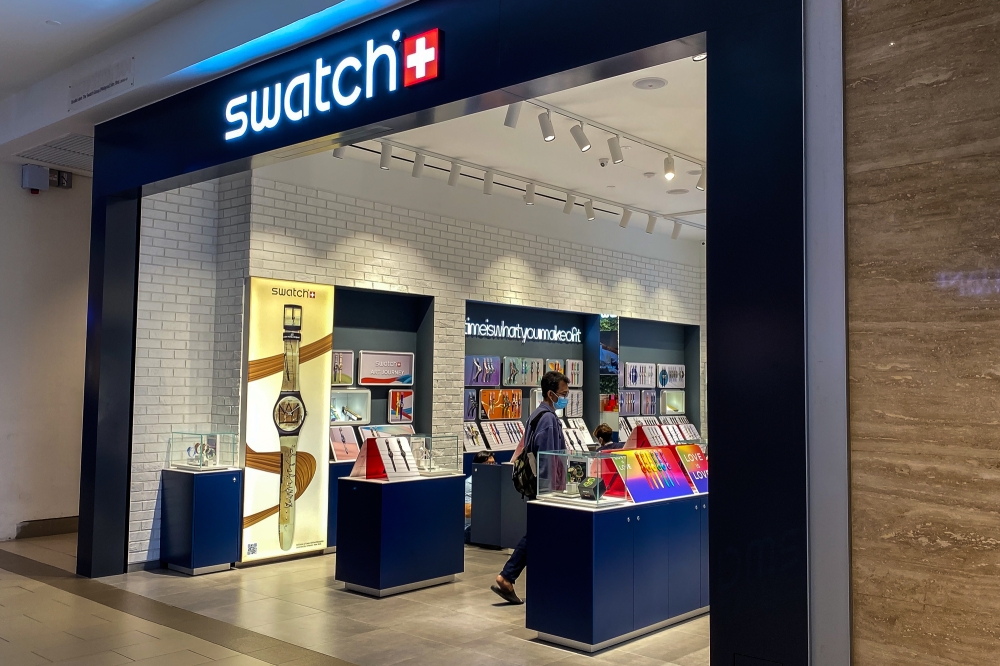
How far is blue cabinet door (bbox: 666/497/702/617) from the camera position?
5.38 meters

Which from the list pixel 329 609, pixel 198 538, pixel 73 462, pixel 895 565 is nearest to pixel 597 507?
pixel 329 609

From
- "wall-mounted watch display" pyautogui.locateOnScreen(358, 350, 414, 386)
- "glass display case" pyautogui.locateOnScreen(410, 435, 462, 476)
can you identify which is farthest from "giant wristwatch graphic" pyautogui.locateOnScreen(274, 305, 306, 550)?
"glass display case" pyautogui.locateOnScreen(410, 435, 462, 476)

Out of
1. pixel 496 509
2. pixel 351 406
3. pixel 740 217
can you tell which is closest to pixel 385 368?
pixel 351 406

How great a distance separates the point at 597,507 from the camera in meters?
4.86

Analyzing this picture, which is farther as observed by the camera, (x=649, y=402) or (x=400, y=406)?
(x=649, y=402)

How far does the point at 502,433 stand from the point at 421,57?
620 centimetres

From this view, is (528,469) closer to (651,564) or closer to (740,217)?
(651,564)

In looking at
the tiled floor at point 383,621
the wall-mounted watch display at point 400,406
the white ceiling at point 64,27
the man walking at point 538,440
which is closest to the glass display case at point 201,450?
the tiled floor at point 383,621

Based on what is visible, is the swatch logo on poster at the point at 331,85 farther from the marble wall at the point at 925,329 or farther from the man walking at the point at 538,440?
the man walking at the point at 538,440

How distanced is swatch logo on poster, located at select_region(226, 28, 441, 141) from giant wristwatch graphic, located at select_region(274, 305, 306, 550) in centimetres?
244

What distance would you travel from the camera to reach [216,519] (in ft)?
22.5

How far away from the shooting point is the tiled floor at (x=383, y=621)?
468cm

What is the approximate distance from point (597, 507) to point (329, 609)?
2110mm

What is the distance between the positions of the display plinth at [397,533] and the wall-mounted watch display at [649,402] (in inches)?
245
